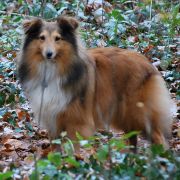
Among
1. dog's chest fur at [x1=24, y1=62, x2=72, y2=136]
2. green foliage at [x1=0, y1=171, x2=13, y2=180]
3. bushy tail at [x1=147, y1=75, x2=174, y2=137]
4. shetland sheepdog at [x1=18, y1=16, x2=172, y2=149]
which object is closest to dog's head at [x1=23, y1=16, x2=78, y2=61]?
shetland sheepdog at [x1=18, y1=16, x2=172, y2=149]

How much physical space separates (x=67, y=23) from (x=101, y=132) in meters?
1.74

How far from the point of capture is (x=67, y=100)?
6.80 meters

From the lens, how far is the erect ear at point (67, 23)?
6.87 meters

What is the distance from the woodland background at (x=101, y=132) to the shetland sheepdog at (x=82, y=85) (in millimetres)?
274

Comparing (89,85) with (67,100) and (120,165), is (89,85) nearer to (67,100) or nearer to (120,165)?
(67,100)

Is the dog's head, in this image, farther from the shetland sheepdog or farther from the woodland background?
the woodland background

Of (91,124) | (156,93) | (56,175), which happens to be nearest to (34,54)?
(91,124)

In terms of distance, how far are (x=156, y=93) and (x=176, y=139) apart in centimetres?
75

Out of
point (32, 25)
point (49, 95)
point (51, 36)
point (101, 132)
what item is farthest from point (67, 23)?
point (101, 132)

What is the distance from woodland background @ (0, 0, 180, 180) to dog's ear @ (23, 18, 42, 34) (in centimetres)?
132

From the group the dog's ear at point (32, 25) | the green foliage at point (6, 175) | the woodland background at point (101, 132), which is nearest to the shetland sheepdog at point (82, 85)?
the dog's ear at point (32, 25)

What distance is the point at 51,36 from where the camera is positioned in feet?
22.3

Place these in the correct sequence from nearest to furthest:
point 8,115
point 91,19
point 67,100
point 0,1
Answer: point 67,100 → point 8,115 → point 91,19 → point 0,1

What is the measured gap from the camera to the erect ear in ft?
22.5
